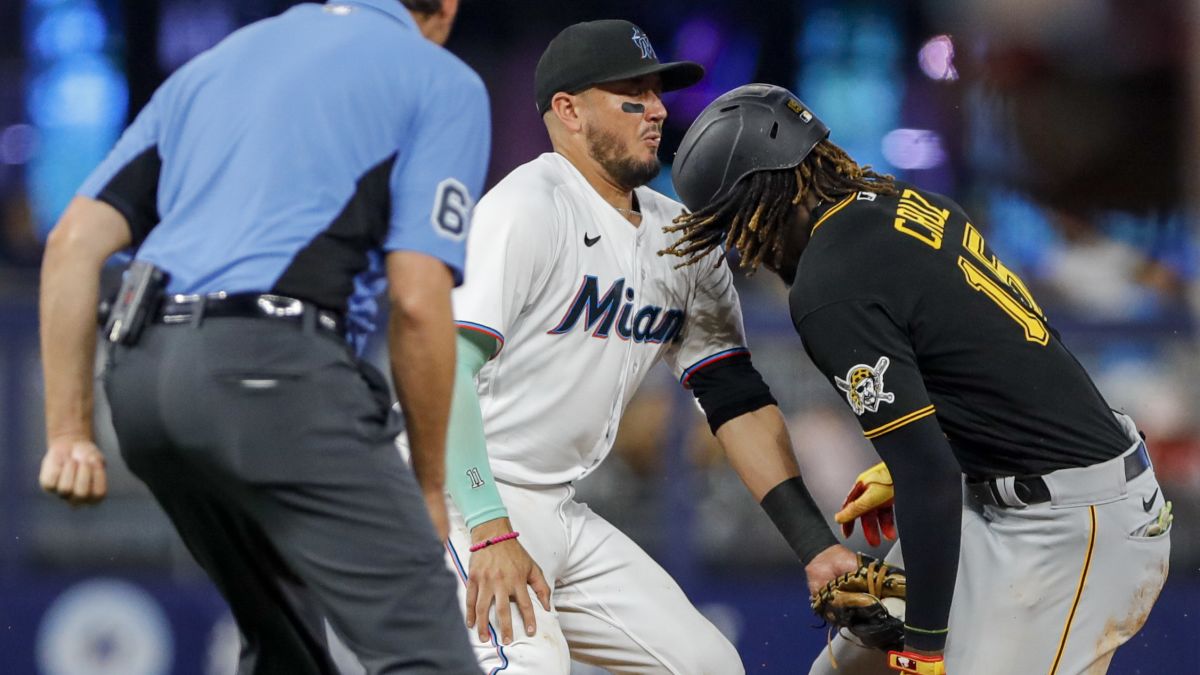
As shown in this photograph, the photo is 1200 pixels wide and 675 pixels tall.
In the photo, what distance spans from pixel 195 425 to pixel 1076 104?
7.97 metres

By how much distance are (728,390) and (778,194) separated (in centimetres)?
92

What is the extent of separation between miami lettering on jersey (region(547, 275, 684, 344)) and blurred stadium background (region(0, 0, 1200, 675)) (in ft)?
7.09

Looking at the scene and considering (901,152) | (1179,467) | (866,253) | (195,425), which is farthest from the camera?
(901,152)

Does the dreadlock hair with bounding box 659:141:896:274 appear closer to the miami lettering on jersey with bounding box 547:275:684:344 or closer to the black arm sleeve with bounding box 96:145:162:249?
the miami lettering on jersey with bounding box 547:275:684:344

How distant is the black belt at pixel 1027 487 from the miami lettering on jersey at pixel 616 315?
3.45 ft

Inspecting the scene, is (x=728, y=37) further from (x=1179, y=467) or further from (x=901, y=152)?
(x=1179, y=467)

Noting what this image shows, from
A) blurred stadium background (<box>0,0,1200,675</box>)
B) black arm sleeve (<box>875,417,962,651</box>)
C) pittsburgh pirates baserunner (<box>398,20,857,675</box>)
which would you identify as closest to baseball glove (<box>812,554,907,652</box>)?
pittsburgh pirates baserunner (<box>398,20,857,675</box>)

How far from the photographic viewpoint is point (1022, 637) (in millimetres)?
3457

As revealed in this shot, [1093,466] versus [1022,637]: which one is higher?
[1093,466]

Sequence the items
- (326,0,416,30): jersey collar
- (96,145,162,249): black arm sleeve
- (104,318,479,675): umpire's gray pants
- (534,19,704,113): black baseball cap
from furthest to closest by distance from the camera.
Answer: (534,19,704,113): black baseball cap, (326,0,416,30): jersey collar, (96,145,162,249): black arm sleeve, (104,318,479,675): umpire's gray pants

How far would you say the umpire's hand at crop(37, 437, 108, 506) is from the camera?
256 cm

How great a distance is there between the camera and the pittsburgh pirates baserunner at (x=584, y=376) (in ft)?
12.1

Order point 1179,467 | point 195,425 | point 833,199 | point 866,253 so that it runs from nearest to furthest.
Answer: point 195,425 < point 866,253 < point 833,199 < point 1179,467

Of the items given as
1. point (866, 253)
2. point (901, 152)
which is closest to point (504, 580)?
point (866, 253)
